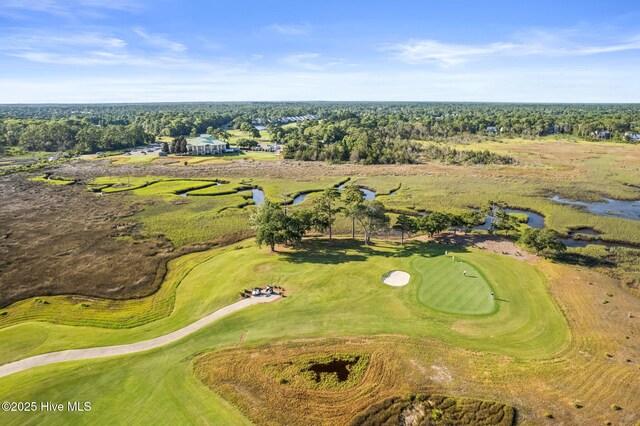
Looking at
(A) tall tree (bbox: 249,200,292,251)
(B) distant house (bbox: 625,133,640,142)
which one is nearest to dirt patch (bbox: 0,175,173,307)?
(A) tall tree (bbox: 249,200,292,251)

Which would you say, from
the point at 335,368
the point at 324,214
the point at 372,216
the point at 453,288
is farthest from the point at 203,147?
the point at 335,368

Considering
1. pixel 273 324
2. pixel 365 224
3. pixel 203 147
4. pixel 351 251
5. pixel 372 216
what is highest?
pixel 203 147

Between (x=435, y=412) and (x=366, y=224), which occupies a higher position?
(x=366, y=224)

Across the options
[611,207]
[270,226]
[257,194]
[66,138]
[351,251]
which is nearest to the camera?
[270,226]

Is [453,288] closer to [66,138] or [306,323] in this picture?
[306,323]

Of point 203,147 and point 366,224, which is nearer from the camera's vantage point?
point 366,224

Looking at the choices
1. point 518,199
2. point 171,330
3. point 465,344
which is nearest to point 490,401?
point 465,344

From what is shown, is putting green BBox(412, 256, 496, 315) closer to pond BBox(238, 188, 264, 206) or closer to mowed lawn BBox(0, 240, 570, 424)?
mowed lawn BBox(0, 240, 570, 424)

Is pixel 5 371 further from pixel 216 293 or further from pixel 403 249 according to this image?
pixel 403 249
